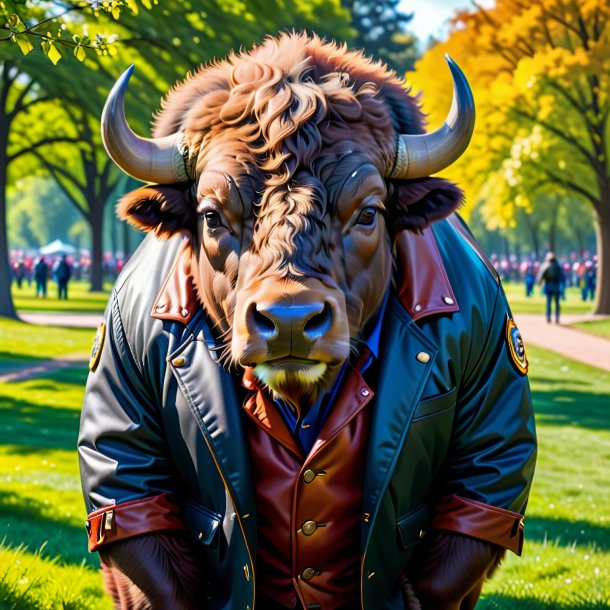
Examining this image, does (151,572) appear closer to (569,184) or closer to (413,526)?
(413,526)

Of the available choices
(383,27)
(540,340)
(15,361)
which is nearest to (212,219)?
(15,361)

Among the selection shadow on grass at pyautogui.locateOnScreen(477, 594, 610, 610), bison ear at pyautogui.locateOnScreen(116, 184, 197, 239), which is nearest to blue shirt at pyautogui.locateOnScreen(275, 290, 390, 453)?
bison ear at pyautogui.locateOnScreen(116, 184, 197, 239)

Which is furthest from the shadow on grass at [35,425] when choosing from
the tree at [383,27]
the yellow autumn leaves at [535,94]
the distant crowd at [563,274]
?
the tree at [383,27]

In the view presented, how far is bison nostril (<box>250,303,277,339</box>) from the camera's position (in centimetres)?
305

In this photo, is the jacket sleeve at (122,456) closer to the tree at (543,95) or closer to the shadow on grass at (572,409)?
the shadow on grass at (572,409)

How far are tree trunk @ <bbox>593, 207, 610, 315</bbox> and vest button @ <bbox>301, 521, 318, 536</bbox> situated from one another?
2864 cm

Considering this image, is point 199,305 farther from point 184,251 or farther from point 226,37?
point 226,37

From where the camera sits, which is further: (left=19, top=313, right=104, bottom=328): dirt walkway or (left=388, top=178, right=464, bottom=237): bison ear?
(left=19, top=313, right=104, bottom=328): dirt walkway

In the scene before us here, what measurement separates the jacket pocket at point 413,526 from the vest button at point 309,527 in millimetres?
320

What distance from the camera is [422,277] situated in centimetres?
379

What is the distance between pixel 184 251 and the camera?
3.93 metres

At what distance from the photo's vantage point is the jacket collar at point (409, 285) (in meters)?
3.71

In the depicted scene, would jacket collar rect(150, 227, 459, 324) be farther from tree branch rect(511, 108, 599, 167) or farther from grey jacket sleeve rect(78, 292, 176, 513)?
tree branch rect(511, 108, 599, 167)

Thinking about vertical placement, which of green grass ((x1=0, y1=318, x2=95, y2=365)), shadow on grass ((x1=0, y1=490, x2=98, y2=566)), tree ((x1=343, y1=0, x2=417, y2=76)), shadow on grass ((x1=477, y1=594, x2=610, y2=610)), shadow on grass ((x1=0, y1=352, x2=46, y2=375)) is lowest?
green grass ((x1=0, y1=318, x2=95, y2=365))
